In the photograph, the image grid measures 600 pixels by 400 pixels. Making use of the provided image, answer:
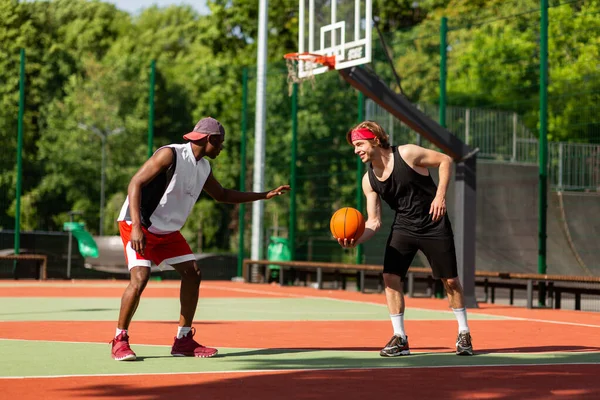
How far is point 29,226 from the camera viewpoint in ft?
79.8

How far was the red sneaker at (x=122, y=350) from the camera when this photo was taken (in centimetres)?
768

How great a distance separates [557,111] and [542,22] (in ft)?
10.1

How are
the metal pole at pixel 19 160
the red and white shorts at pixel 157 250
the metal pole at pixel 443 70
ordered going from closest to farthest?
the red and white shorts at pixel 157 250
the metal pole at pixel 443 70
the metal pole at pixel 19 160

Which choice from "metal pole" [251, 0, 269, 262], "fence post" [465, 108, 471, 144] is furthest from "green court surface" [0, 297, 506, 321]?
"fence post" [465, 108, 471, 144]

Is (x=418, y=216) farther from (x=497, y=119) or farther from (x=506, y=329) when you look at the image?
(x=497, y=119)

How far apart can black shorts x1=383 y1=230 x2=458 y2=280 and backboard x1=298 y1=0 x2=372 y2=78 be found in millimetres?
7703

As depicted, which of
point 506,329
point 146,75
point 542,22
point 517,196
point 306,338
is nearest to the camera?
point 306,338

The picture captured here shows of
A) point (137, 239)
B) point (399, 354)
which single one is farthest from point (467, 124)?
point (137, 239)

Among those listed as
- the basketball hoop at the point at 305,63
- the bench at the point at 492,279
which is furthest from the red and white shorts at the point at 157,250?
the basketball hoop at the point at 305,63

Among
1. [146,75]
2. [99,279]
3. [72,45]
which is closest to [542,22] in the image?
[99,279]

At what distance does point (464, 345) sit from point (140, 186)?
9.15 ft

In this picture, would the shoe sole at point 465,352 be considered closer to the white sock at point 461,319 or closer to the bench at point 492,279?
the white sock at point 461,319

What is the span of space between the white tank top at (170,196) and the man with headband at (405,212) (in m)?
1.26

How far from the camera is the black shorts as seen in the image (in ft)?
28.3
